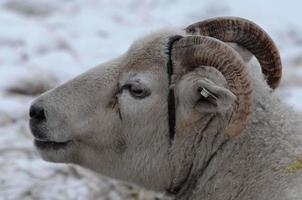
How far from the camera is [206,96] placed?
161 inches

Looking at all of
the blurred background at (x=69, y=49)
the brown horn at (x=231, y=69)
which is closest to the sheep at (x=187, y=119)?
the brown horn at (x=231, y=69)

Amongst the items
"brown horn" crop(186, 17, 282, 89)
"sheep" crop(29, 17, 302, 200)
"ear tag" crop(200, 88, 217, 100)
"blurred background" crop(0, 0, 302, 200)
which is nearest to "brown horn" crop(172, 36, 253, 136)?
"sheep" crop(29, 17, 302, 200)

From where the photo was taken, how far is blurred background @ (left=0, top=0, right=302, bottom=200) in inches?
290

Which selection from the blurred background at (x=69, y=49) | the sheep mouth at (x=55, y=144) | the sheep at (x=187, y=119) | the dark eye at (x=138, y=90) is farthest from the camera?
the blurred background at (x=69, y=49)

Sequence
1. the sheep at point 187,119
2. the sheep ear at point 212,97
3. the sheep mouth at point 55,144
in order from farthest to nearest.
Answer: the sheep mouth at point 55,144
the sheep at point 187,119
the sheep ear at point 212,97

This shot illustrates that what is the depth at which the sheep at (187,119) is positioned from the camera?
4113mm

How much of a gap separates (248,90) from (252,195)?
0.60 meters

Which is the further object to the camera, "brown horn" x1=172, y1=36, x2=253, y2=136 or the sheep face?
the sheep face

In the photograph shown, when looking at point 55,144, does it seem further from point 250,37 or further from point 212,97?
point 250,37

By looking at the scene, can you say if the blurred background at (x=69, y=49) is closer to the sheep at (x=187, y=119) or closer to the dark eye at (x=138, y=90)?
the sheep at (x=187, y=119)

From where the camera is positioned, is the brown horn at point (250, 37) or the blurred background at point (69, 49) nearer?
the brown horn at point (250, 37)

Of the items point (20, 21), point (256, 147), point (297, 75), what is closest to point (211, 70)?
point (256, 147)

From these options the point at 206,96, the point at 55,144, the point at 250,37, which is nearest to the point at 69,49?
the point at 55,144

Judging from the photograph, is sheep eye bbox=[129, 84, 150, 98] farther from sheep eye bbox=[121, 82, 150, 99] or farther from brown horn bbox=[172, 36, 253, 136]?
brown horn bbox=[172, 36, 253, 136]
